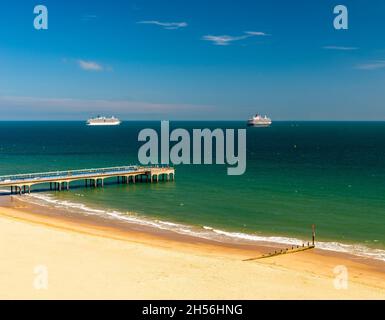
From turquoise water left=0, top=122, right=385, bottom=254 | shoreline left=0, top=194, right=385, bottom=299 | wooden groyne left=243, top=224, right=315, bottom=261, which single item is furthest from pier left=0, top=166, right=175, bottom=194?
wooden groyne left=243, top=224, right=315, bottom=261

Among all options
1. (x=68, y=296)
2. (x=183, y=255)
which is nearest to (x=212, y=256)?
(x=183, y=255)

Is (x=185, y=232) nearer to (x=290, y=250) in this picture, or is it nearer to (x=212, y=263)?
(x=290, y=250)

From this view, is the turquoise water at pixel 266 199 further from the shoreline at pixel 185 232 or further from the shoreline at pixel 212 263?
the shoreline at pixel 212 263

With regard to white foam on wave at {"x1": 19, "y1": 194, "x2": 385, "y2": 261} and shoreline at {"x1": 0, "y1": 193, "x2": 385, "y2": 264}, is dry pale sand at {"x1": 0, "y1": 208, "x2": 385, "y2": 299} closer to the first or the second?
shoreline at {"x1": 0, "y1": 193, "x2": 385, "y2": 264}

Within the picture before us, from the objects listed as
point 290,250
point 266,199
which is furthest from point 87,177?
point 290,250

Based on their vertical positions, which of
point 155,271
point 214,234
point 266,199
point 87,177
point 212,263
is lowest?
point 214,234

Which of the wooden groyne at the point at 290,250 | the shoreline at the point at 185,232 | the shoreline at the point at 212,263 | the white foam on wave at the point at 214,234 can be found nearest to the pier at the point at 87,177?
the shoreline at the point at 185,232

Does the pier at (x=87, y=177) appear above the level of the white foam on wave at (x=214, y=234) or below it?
above
